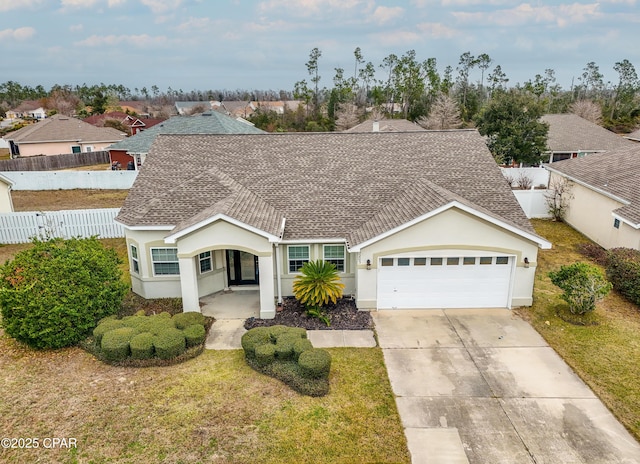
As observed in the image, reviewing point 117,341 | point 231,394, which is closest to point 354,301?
point 231,394

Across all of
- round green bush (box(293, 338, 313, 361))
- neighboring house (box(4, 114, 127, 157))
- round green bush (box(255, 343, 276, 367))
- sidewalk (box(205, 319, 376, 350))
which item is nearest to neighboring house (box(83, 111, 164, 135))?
neighboring house (box(4, 114, 127, 157))

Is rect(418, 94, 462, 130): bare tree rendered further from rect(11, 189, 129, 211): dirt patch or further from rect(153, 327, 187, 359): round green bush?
rect(153, 327, 187, 359): round green bush

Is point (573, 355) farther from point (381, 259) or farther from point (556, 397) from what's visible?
point (381, 259)

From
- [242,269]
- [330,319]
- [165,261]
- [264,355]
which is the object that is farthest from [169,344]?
[242,269]

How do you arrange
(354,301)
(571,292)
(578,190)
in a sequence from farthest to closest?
(578,190) → (354,301) → (571,292)

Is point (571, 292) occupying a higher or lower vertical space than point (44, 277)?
lower
